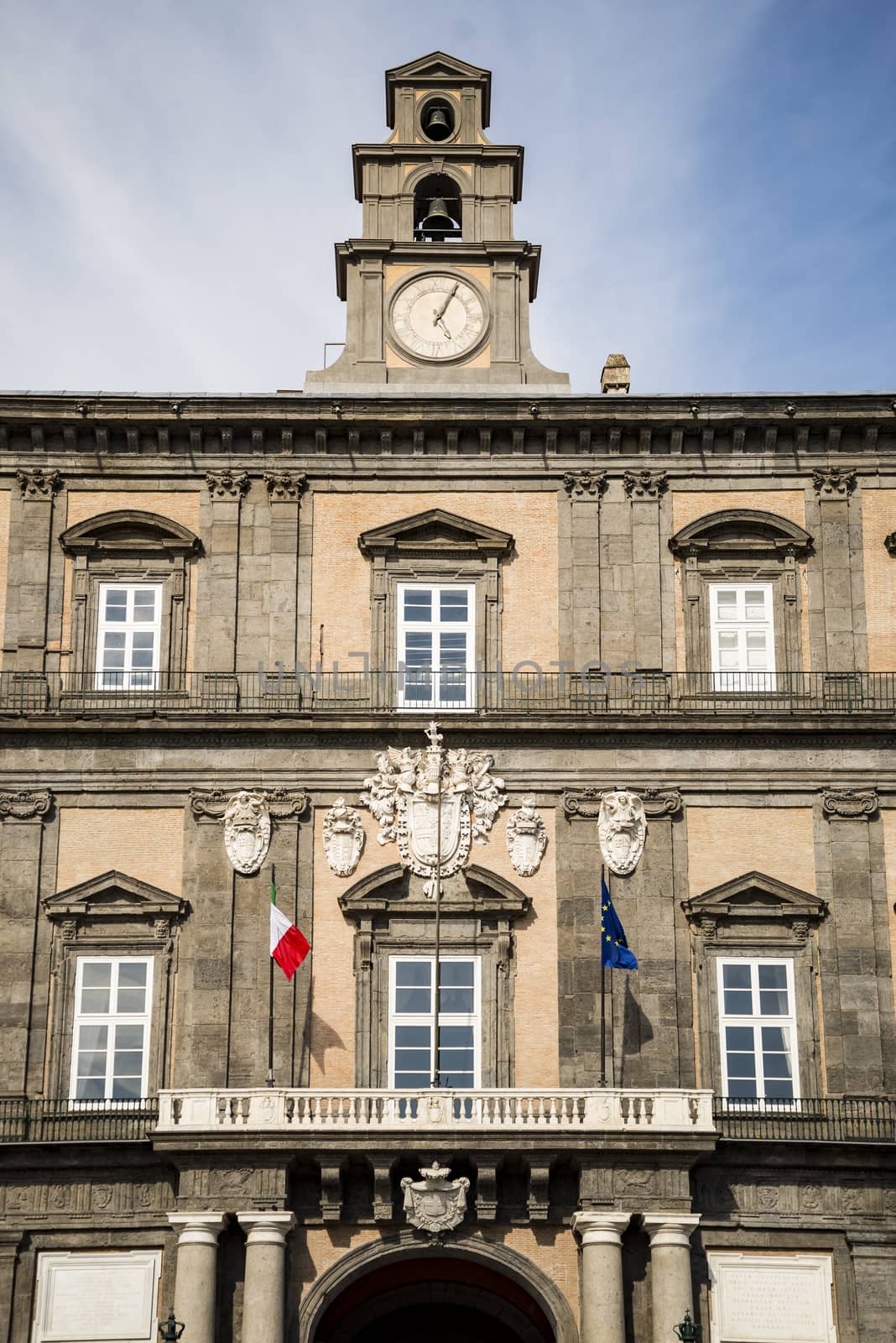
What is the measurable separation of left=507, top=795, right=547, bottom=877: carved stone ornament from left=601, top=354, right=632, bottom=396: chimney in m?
11.4

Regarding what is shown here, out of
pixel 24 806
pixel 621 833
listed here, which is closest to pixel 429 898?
pixel 621 833

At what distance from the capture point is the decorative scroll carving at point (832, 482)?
135 ft

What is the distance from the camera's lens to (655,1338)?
Result: 35156 millimetres

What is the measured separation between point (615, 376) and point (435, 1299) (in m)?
19.3

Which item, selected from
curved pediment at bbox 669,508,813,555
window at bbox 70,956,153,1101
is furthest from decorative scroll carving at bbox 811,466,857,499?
window at bbox 70,956,153,1101

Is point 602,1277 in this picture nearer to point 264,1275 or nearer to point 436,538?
point 264,1275

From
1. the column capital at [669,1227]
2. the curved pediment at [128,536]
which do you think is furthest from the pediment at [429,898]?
the curved pediment at [128,536]

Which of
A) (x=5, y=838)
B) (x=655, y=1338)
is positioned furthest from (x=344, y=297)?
(x=655, y=1338)

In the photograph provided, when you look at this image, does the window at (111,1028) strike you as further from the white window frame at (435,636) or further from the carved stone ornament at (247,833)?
the white window frame at (435,636)

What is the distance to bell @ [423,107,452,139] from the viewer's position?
44969 millimetres

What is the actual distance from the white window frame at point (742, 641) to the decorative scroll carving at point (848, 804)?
2418 mm

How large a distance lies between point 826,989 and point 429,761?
8099 millimetres

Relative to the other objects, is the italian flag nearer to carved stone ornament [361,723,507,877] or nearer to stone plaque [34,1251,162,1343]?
carved stone ornament [361,723,507,877]

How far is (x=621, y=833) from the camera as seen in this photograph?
38.8m
